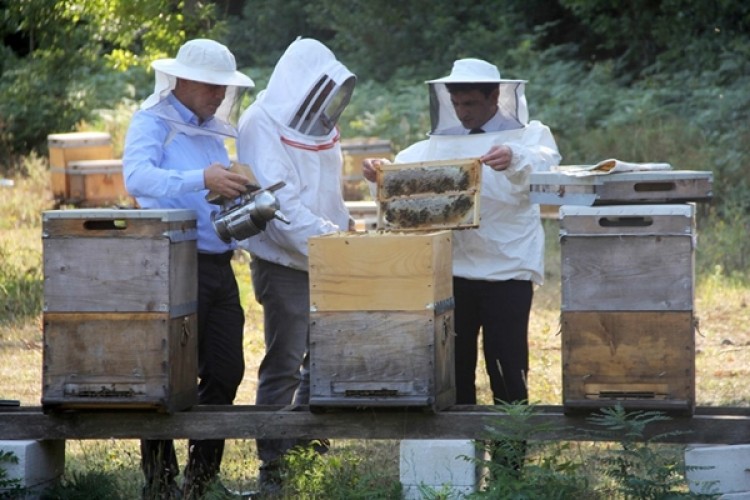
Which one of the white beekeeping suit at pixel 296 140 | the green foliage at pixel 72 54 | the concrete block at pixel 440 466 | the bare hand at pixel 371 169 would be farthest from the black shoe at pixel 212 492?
the green foliage at pixel 72 54

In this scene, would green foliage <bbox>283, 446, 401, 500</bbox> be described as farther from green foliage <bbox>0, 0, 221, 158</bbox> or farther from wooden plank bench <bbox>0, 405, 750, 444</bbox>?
green foliage <bbox>0, 0, 221, 158</bbox>

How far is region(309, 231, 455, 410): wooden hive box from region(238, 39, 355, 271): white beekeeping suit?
530mm

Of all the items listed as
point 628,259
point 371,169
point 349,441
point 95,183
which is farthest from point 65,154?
→ point 628,259

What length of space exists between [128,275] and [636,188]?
5.78 feet

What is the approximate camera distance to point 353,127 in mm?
15891

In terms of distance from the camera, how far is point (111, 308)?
4.25 meters

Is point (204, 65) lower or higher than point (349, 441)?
higher

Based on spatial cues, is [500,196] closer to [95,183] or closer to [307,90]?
[307,90]

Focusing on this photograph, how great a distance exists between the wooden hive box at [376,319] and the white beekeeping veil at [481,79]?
34.6 inches

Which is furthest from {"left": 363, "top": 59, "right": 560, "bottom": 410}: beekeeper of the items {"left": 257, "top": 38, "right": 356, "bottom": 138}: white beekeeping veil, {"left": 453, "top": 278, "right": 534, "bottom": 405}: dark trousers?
{"left": 257, "top": 38, "right": 356, "bottom": 138}: white beekeeping veil

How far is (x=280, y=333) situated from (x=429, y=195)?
0.81 m

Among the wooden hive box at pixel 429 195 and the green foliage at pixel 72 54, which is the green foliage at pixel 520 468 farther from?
the green foliage at pixel 72 54

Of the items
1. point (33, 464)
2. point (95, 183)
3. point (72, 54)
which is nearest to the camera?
point (33, 464)

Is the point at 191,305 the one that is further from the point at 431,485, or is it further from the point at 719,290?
the point at 719,290
